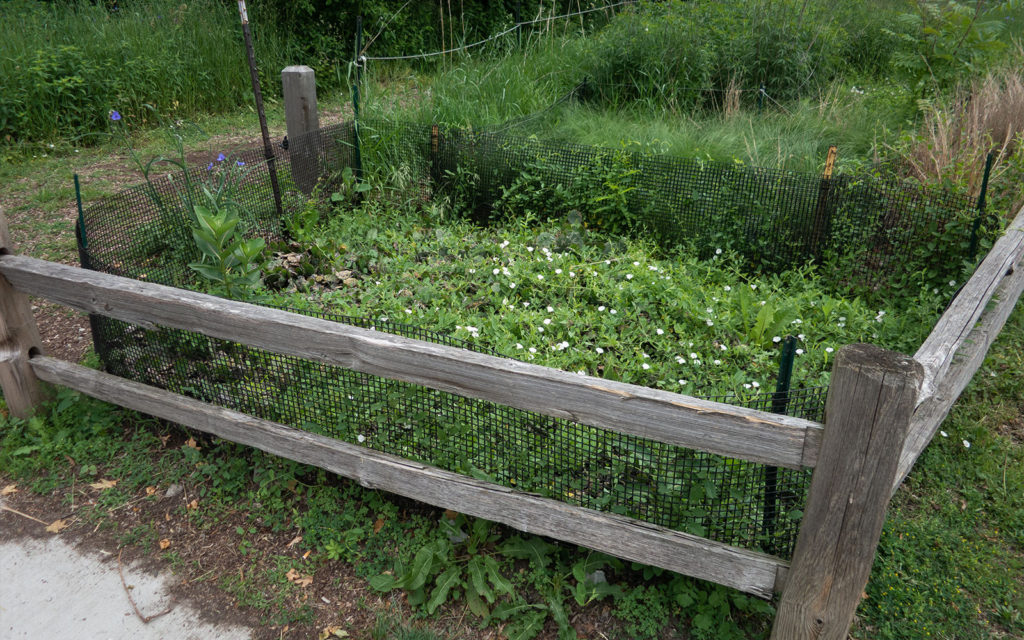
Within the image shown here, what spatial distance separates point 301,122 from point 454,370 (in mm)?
3701

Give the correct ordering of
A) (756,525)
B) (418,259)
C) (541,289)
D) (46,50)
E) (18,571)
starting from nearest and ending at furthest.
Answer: (756,525) → (18,571) → (541,289) → (418,259) → (46,50)

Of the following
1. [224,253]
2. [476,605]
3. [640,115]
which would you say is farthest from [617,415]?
[640,115]

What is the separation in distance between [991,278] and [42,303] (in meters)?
5.64

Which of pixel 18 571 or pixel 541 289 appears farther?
pixel 541 289

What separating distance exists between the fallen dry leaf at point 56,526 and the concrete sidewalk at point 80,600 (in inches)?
2.3

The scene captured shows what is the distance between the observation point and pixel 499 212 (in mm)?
5770

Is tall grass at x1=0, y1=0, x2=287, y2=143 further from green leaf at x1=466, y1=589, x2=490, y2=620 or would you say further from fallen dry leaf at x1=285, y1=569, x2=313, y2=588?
green leaf at x1=466, y1=589, x2=490, y2=620

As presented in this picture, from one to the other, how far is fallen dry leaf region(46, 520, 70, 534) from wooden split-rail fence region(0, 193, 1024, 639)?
0.57 metres

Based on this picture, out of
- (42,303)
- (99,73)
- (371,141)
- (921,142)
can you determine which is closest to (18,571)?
(42,303)

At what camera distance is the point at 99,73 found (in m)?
7.75

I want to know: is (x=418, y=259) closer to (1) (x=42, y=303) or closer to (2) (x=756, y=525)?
(1) (x=42, y=303)

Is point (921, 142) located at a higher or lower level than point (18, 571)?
higher

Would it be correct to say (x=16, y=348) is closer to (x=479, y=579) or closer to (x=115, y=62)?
(x=479, y=579)

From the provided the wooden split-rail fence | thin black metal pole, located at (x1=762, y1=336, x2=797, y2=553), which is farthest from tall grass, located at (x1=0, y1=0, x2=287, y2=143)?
thin black metal pole, located at (x1=762, y1=336, x2=797, y2=553)
